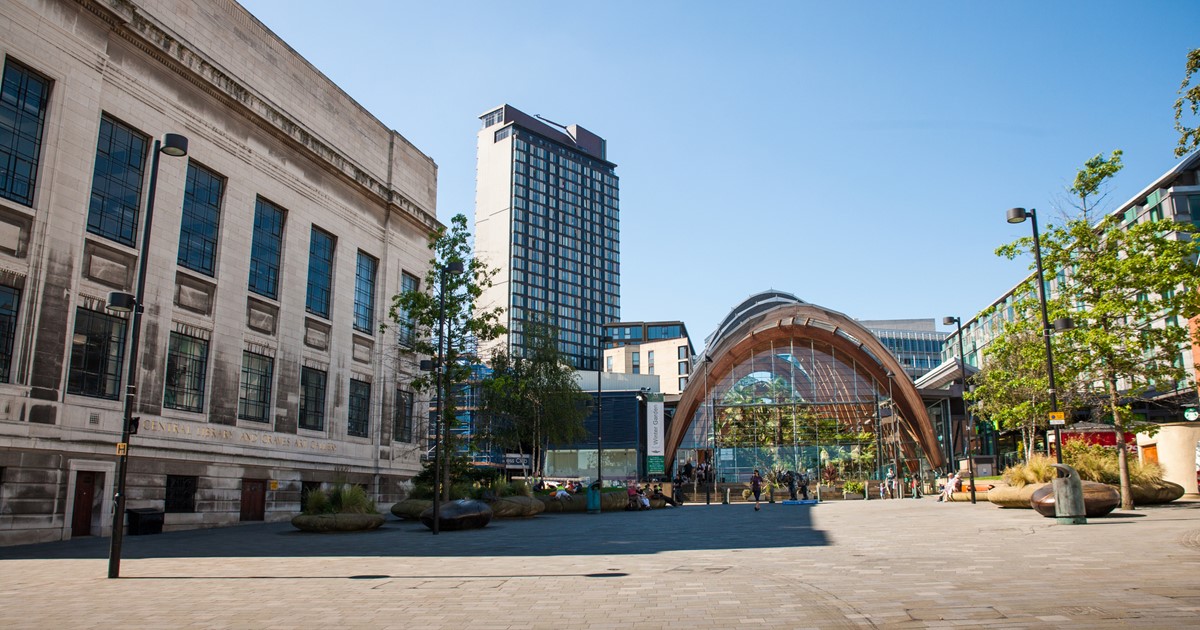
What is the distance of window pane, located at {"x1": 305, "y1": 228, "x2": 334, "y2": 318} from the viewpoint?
1320 inches

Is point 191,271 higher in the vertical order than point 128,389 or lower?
higher

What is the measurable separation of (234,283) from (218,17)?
9.30m

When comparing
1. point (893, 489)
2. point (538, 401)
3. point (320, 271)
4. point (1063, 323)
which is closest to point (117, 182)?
point (320, 271)

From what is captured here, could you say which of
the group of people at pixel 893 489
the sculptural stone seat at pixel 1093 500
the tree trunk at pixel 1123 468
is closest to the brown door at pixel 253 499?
the sculptural stone seat at pixel 1093 500

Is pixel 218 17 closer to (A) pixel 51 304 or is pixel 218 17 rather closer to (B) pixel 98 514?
(A) pixel 51 304

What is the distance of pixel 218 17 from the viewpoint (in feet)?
93.6

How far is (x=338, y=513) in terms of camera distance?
23312mm

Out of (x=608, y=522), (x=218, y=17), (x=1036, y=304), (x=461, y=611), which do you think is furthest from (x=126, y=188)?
(x=1036, y=304)

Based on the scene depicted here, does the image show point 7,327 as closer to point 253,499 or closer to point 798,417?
point 253,499

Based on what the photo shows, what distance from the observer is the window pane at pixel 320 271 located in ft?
110

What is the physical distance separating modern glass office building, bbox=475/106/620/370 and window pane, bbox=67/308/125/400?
12616cm

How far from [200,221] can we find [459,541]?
50.4ft

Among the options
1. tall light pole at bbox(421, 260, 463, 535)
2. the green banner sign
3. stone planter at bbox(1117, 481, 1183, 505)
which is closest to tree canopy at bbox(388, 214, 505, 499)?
tall light pole at bbox(421, 260, 463, 535)

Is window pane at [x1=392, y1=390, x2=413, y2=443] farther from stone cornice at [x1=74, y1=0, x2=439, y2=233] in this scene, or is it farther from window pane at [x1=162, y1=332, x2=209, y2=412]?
window pane at [x1=162, y1=332, x2=209, y2=412]
